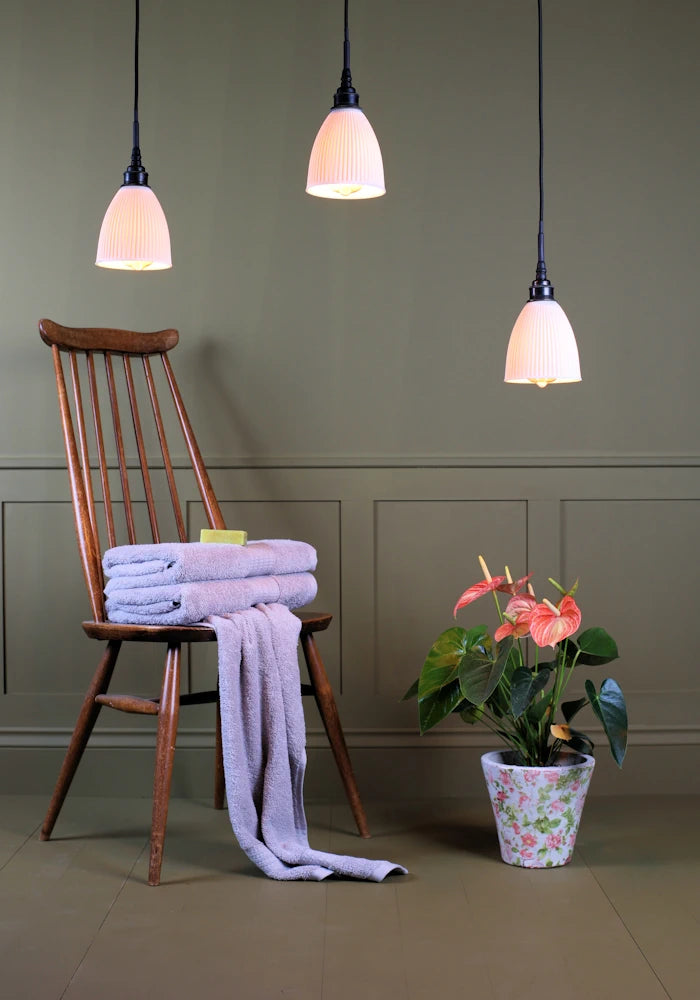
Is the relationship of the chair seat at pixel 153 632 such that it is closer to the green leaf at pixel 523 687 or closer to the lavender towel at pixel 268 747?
the lavender towel at pixel 268 747

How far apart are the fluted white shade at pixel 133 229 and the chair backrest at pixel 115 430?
247 millimetres

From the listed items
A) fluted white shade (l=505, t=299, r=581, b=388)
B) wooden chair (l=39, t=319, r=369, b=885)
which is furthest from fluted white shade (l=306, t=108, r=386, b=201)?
wooden chair (l=39, t=319, r=369, b=885)

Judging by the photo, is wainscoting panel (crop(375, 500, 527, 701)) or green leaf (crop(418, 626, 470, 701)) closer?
green leaf (crop(418, 626, 470, 701))

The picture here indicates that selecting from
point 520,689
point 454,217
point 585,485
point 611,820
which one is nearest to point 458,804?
point 611,820

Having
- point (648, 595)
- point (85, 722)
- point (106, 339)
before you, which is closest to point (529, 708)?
point (648, 595)

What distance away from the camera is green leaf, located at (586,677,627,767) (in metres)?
1.98

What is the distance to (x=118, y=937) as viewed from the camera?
1.70m

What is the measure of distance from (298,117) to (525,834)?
171 cm

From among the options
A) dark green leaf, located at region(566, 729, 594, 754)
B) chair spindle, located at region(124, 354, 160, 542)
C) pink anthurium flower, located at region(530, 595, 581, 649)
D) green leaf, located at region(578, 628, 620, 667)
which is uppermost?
chair spindle, located at region(124, 354, 160, 542)

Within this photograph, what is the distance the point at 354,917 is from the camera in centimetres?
178

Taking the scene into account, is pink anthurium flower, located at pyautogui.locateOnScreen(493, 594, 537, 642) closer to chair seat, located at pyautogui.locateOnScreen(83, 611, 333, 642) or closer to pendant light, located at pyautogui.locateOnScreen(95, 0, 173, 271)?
chair seat, located at pyautogui.locateOnScreen(83, 611, 333, 642)

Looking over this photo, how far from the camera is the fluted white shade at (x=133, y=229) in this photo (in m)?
2.12

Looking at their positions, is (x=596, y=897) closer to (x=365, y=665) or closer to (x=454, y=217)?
(x=365, y=665)

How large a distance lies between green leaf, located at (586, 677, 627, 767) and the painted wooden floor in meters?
0.27
